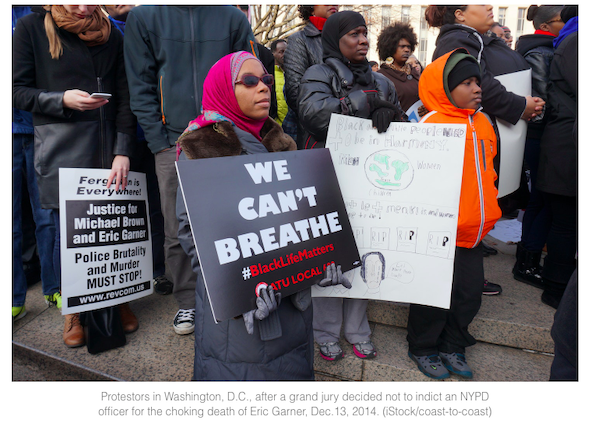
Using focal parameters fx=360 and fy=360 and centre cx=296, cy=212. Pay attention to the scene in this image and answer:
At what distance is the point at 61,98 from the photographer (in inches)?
83.7

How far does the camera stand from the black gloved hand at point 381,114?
183 centimetres

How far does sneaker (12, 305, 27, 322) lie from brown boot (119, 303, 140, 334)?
0.81 meters

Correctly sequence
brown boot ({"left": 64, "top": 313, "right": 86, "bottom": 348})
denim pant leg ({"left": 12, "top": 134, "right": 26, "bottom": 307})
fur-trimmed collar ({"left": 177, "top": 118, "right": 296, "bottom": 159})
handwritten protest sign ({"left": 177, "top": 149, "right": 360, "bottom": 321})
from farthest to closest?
1. denim pant leg ({"left": 12, "top": 134, "right": 26, "bottom": 307})
2. brown boot ({"left": 64, "top": 313, "right": 86, "bottom": 348})
3. fur-trimmed collar ({"left": 177, "top": 118, "right": 296, "bottom": 159})
4. handwritten protest sign ({"left": 177, "top": 149, "right": 360, "bottom": 321})

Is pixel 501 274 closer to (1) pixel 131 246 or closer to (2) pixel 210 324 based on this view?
(2) pixel 210 324

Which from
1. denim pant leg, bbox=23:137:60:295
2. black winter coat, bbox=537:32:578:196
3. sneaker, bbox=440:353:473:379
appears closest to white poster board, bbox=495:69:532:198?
black winter coat, bbox=537:32:578:196

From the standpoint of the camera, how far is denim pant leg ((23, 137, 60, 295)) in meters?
2.52

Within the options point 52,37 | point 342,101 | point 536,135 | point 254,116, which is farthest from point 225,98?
point 536,135

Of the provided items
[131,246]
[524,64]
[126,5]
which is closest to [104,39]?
[126,5]

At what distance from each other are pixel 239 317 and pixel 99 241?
123 centimetres

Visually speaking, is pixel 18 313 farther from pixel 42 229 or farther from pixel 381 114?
pixel 381 114

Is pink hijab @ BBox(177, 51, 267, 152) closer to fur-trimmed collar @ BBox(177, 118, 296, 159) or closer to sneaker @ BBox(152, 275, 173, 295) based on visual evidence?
fur-trimmed collar @ BBox(177, 118, 296, 159)

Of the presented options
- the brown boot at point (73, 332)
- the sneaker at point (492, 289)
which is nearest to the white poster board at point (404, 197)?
the sneaker at point (492, 289)

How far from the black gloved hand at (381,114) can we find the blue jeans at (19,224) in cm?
228
